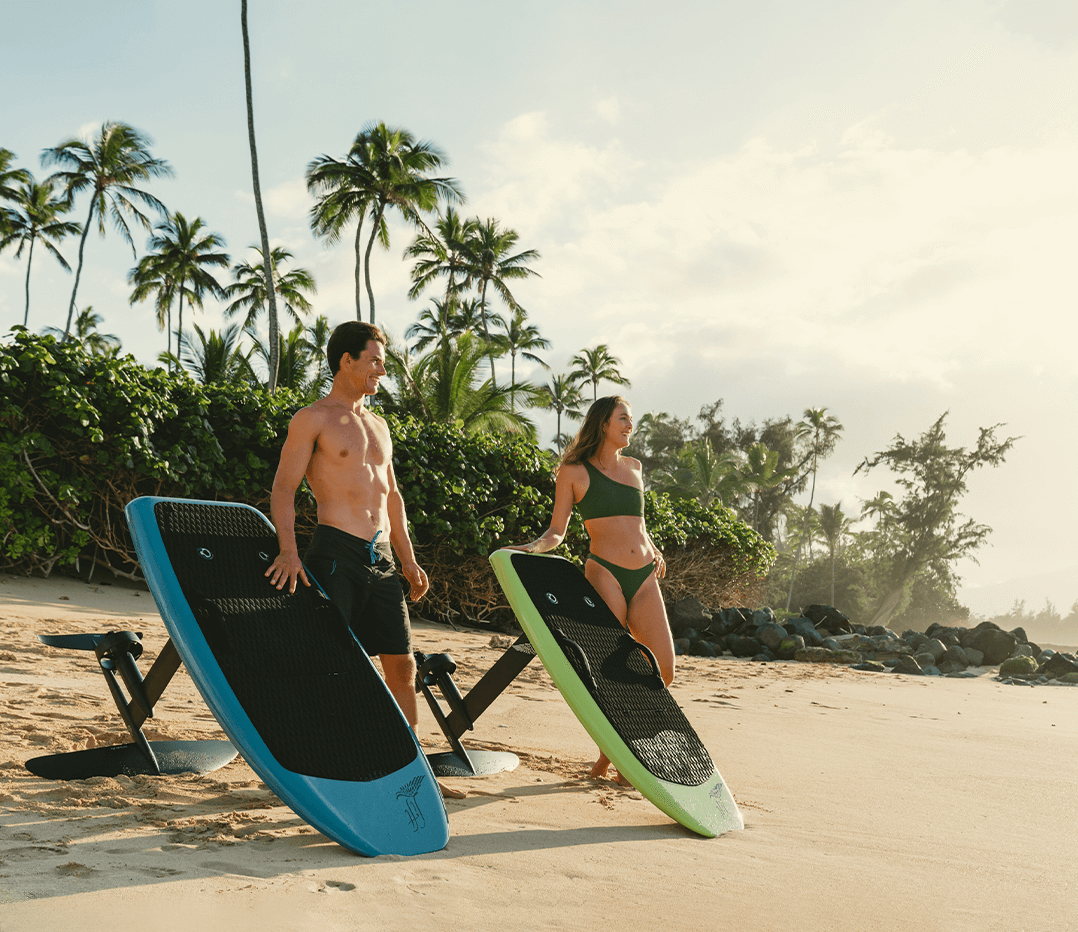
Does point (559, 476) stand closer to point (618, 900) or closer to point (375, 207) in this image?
point (618, 900)

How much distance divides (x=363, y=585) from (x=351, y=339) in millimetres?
1061

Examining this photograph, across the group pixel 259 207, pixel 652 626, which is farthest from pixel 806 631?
pixel 259 207

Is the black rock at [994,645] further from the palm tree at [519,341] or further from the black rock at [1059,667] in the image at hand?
the palm tree at [519,341]

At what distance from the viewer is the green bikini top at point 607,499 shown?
14.3 feet

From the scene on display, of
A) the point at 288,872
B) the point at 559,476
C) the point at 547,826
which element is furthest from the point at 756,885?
the point at 559,476

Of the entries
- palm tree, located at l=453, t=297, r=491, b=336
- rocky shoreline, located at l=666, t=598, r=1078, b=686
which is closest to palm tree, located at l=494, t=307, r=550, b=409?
palm tree, located at l=453, t=297, r=491, b=336

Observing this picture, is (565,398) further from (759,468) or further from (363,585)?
(363,585)

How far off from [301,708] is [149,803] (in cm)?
65

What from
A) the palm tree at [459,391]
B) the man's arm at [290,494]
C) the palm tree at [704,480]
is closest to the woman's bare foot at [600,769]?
the man's arm at [290,494]

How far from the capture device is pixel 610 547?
14.2 ft

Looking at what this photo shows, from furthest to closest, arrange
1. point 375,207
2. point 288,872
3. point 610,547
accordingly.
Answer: point 375,207 < point 610,547 < point 288,872

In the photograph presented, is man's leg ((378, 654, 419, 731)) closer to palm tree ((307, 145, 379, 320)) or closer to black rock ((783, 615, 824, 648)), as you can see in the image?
black rock ((783, 615, 824, 648))

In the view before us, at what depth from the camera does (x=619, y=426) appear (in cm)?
434

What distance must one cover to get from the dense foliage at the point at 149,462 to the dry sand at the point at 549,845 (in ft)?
9.69
